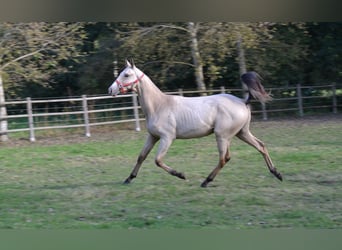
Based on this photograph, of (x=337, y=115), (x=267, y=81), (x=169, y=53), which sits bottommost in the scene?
(x=337, y=115)

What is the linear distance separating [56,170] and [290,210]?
4109mm

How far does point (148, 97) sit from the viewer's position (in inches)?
241

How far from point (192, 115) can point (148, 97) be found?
1.94 feet

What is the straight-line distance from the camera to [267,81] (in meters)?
19.7

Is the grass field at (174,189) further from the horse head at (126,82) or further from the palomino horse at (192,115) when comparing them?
the horse head at (126,82)

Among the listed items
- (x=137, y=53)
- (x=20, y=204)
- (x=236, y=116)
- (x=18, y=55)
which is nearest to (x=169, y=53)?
(x=137, y=53)

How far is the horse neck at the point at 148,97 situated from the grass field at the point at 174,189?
90cm

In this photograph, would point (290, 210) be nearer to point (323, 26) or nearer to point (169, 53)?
point (169, 53)

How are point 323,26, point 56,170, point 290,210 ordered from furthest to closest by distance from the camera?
point 323,26 < point 56,170 < point 290,210

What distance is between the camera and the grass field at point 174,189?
420 centimetres

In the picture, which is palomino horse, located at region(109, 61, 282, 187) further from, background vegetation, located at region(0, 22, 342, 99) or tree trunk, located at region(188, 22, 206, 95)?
tree trunk, located at region(188, 22, 206, 95)

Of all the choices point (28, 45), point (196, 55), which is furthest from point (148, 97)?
point (196, 55)

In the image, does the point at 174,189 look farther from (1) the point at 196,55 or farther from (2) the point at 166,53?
(2) the point at 166,53

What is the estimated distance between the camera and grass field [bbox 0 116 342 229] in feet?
13.8
